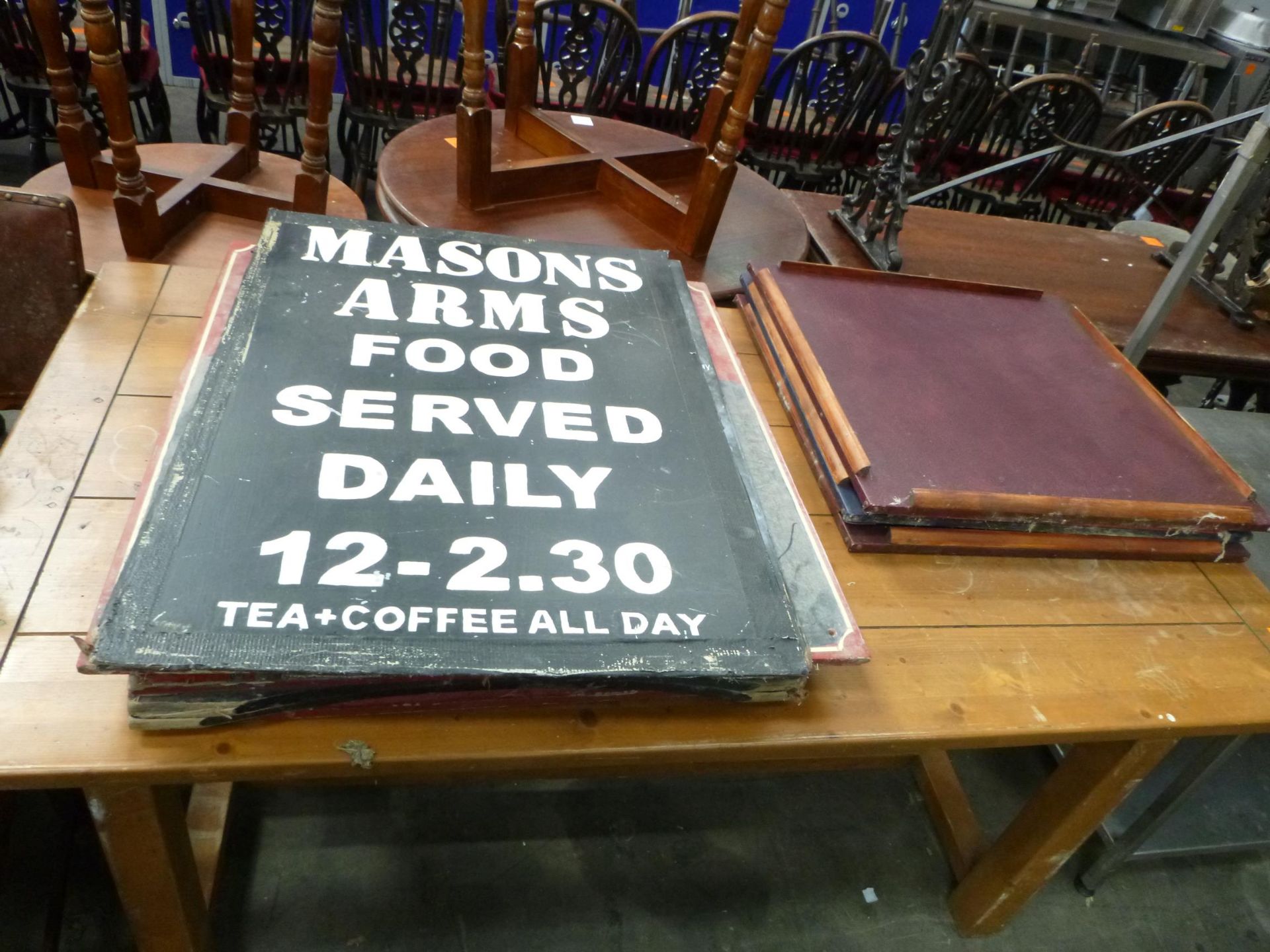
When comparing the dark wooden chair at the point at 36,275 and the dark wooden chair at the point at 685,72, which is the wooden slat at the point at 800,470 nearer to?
the dark wooden chair at the point at 36,275

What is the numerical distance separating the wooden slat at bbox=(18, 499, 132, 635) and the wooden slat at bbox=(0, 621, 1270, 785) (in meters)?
0.02

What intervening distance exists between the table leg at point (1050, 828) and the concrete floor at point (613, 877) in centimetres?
10

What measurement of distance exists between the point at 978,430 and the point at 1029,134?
258 cm

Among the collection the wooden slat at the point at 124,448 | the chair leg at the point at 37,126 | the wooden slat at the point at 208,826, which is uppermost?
the wooden slat at the point at 124,448

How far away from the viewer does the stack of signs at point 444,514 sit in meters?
0.55

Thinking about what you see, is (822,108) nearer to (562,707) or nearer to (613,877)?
(613,877)

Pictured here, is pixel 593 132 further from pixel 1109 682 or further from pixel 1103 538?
pixel 1109 682

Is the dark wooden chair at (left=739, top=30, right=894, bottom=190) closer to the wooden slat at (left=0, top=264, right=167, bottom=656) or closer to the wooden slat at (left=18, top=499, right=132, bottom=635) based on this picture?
the wooden slat at (left=0, top=264, right=167, bottom=656)

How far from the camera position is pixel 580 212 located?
4.99 ft

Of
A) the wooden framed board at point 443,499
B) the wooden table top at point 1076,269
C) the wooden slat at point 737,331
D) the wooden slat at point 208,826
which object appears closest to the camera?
the wooden framed board at point 443,499

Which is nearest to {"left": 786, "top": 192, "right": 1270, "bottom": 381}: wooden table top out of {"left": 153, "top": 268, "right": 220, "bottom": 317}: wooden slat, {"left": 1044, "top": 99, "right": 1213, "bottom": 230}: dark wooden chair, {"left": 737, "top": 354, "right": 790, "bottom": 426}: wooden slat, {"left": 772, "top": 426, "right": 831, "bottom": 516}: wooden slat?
{"left": 737, "top": 354, "right": 790, "bottom": 426}: wooden slat

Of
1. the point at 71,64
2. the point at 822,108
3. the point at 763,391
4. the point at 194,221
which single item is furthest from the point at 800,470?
the point at 71,64

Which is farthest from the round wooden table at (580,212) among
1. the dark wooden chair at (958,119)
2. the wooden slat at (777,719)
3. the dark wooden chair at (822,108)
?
the dark wooden chair at (958,119)

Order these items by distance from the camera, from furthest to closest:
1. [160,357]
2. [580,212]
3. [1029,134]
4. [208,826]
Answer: [1029,134]
[580,212]
[208,826]
[160,357]
